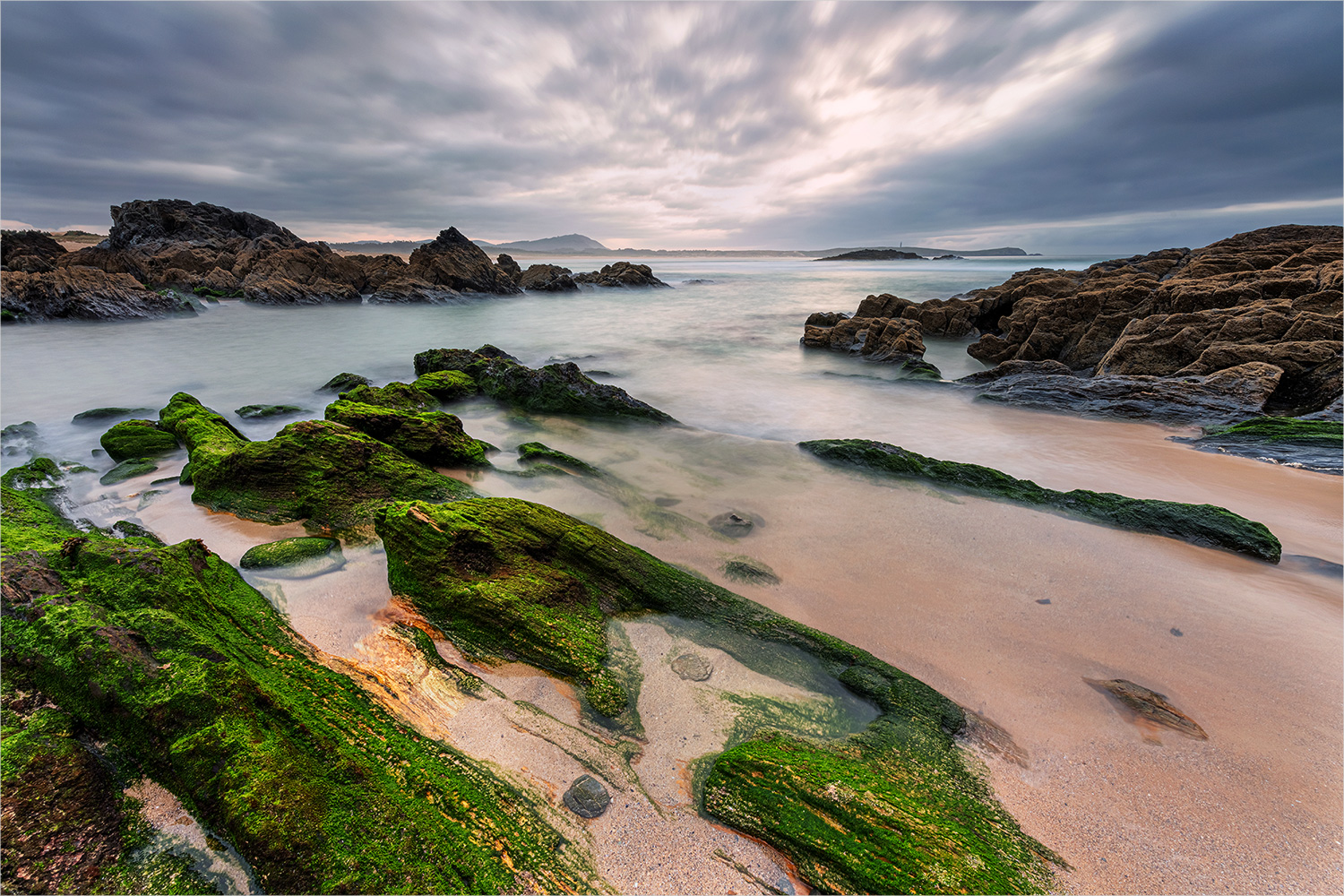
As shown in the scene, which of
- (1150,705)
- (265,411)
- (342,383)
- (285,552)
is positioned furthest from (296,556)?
(342,383)

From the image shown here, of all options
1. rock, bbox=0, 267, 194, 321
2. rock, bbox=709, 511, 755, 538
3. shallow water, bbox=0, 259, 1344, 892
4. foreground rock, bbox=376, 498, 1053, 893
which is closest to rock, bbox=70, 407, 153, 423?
shallow water, bbox=0, 259, 1344, 892

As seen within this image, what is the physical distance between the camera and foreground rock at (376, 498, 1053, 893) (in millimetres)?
2152

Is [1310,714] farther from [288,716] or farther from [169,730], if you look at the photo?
[169,730]

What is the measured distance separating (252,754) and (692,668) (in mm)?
2216

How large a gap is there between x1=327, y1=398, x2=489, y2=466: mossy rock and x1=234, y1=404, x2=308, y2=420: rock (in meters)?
3.85

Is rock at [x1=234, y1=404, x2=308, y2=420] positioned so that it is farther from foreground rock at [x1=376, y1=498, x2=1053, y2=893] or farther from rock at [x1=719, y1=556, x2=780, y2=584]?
rock at [x1=719, y1=556, x2=780, y2=584]

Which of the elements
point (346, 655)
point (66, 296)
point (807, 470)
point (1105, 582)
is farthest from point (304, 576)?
point (66, 296)

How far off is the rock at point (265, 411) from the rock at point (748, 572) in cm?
889

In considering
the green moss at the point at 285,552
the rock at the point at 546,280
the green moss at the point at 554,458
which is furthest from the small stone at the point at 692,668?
the rock at the point at 546,280

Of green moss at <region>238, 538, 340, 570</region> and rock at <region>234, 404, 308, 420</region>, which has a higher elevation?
rock at <region>234, 404, 308, 420</region>

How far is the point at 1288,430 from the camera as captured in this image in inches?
283

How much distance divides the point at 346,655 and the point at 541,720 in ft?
4.24

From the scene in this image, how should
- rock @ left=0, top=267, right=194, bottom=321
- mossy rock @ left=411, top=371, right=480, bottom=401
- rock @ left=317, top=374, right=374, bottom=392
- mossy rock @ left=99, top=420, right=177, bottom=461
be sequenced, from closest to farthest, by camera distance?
mossy rock @ left=99, top=420, right=177, bottom=461, mossy rock @ left=411, top=371, right=480, bottom=401, rock @ left=317, top=374, right=374, bottom=392, rock @ left=0, top=267, right=194, bottom=321

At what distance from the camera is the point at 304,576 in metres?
3.89
